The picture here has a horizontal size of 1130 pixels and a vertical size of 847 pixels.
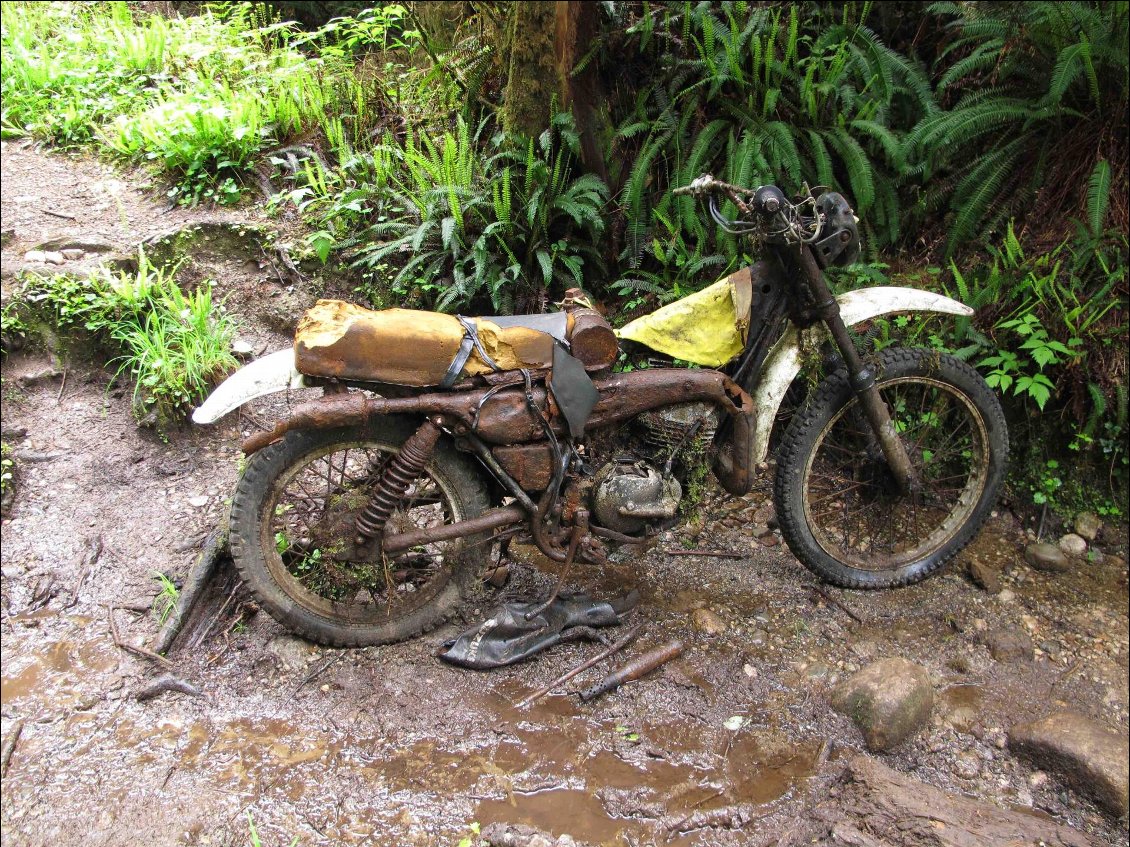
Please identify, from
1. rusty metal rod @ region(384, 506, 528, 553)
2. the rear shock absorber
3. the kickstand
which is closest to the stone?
the kickstand

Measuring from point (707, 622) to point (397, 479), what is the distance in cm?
164

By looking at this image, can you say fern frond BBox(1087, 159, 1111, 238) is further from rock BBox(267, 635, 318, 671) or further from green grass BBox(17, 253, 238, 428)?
green grass BBox(17, 253, 238, 428)

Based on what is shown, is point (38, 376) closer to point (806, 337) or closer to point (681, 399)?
point (681, 399)

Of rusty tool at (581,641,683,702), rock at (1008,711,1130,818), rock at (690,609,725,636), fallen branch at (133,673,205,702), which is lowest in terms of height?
rock at (1008,711,1130,818)

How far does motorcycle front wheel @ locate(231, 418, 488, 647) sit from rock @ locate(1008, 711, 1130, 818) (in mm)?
2390

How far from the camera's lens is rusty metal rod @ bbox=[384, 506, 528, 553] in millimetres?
3182

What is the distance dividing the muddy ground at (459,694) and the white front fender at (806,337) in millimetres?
971

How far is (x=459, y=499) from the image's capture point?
331 centimetres

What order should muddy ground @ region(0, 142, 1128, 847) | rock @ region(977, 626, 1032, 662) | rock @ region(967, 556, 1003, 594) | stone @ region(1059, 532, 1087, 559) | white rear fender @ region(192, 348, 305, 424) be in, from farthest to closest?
1. stone @ region(1059, 532, 1087, 559)
2. rock @ region(967, 556, 1003, 594)
3. rock @ region(977, 626, 1032, 662)
4. white rear fender @ region(192, 348, 305, 424)
5. muddy ground @ region(0, 142, 1128, 847)

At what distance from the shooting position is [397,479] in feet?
10.1

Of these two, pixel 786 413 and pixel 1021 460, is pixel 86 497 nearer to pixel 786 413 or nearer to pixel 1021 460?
pixel 786 413

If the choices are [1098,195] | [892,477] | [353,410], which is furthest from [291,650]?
[1098,195]

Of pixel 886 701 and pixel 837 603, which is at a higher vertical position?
pixel 886 701

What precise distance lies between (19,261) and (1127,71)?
6.78 meters
